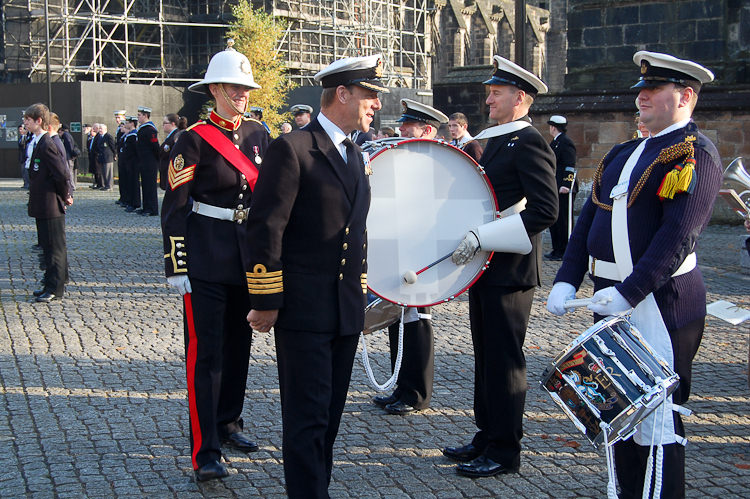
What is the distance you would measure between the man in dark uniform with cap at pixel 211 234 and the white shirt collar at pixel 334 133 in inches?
43.4

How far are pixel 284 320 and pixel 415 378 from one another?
2223 millimetres

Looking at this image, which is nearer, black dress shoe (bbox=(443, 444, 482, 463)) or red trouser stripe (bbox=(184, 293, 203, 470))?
red trouser stripe (bbox=(184, 293, 203, 470))

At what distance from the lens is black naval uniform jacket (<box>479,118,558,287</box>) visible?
4703 mm

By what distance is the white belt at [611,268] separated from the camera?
376 centimetres

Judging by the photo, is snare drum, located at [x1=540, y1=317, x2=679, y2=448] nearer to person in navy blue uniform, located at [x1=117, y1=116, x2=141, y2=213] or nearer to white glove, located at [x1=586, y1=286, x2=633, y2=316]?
white glove, located at [x1=586, y1=286, x2=633, y2=316]

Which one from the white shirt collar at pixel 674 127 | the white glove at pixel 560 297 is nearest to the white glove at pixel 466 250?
the white glove at pixel 560 297

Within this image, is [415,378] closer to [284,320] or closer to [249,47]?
[284,320]

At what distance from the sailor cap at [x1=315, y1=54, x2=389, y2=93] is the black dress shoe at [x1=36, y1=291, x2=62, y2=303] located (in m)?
6.60

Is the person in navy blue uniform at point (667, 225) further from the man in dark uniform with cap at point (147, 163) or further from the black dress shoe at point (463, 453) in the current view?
the man in dark uniform with cap at point (147, 163)

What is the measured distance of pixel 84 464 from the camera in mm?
4855

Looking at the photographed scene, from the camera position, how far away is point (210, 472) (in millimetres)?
4648

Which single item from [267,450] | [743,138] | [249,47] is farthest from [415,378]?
[249,47]

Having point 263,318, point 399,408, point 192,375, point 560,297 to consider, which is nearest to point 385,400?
point 399,408

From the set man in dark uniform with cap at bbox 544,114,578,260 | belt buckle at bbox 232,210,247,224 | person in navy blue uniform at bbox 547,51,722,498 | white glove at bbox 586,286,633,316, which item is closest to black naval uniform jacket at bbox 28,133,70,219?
belt buckle at bbox 232,210,247,224
